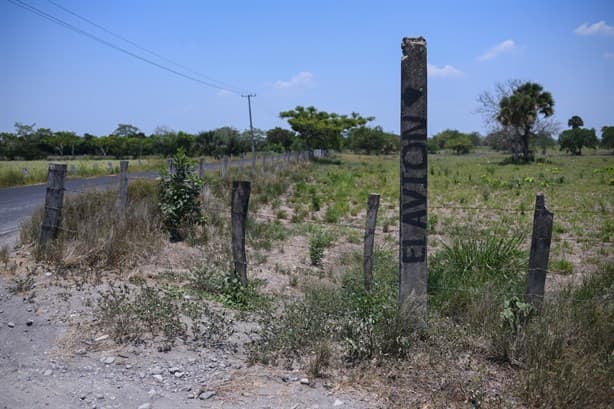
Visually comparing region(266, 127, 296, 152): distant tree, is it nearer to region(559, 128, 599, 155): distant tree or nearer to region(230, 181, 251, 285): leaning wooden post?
region(559, 128, 599, 155): distant tree

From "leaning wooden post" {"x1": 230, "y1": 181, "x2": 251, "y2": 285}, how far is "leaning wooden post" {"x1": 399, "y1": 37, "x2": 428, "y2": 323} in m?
2.13

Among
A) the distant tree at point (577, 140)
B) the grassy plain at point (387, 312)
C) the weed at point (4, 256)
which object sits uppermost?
the distant tree at point (577, 140)

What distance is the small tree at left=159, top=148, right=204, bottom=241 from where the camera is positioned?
30.7 ft

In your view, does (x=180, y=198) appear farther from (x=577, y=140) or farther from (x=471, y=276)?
(x=577, y=140)

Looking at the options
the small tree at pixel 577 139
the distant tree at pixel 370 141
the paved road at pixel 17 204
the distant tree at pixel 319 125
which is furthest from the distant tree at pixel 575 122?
the paved road at pixel 17 204

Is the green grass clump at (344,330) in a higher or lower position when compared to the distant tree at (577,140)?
lower

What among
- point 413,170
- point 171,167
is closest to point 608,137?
point 171,167

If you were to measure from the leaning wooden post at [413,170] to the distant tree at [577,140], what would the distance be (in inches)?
1958

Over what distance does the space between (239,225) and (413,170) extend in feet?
7.75

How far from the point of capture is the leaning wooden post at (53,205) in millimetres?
7254

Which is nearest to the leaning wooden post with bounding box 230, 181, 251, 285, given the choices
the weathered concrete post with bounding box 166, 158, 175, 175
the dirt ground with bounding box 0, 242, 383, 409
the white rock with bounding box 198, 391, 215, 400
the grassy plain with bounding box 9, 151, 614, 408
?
the grassy plain with bounding box 9, 151, 614, 408

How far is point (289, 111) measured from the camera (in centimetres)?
5831

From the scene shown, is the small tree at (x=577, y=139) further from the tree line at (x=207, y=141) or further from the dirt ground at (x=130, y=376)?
the dirt ground at (x=130, y=376)

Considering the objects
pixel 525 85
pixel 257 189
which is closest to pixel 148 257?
pixel 257 189
